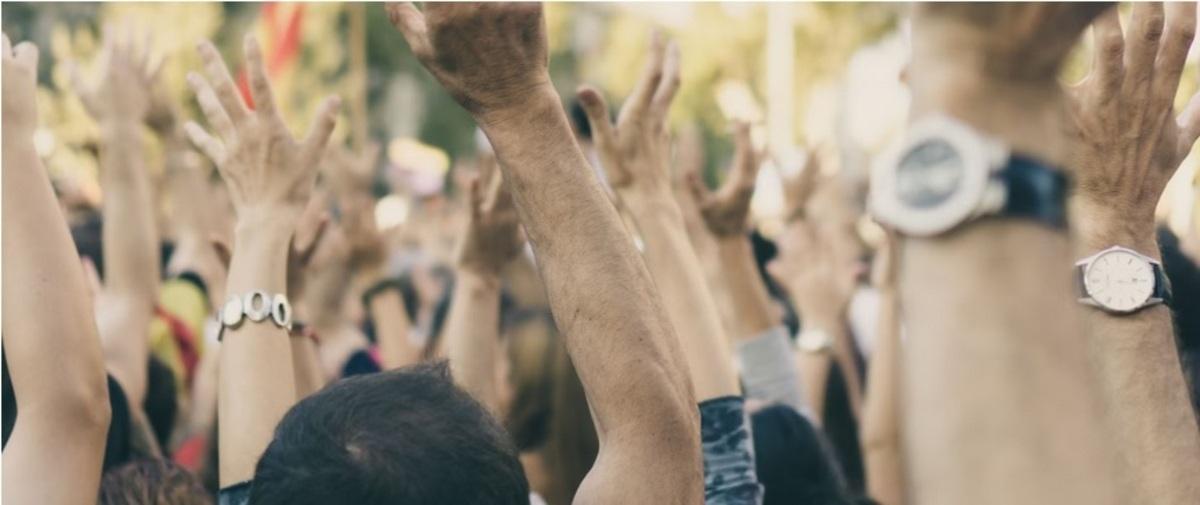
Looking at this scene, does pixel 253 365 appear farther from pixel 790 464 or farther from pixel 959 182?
pixel 959 182

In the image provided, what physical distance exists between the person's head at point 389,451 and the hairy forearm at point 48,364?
0.65 metres

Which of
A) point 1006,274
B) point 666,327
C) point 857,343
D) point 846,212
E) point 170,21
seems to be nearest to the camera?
point 1006,274

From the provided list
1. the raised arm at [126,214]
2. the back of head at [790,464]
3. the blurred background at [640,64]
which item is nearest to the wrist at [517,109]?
the back of head at [790,464]

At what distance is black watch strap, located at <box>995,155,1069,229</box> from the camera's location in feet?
3.79

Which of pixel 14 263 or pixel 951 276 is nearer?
pixel 951 276

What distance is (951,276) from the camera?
1.17 m

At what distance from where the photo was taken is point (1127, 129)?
2016 mm

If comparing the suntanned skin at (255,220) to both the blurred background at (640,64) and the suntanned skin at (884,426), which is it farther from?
the blurred background at (640,64)

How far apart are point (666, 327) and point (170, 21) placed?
17734 millimetres

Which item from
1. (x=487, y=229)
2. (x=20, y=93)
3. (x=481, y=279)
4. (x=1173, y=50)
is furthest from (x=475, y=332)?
(x=1173, y=50)

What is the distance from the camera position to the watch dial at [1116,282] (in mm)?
1882

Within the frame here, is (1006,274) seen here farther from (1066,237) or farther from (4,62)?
(4,62)

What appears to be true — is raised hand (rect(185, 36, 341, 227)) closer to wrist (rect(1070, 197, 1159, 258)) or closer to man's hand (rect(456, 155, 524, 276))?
man's hand (rect(456, 155, 524, 276))

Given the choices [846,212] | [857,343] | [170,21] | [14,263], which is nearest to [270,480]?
[14,263]
